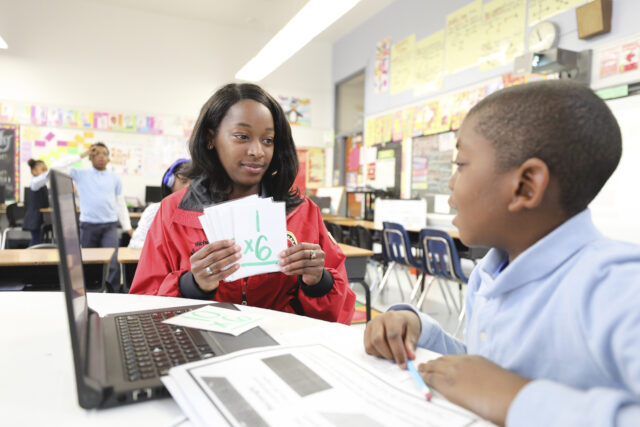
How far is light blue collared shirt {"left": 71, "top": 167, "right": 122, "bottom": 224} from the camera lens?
4.03 m

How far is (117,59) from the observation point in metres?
6.40

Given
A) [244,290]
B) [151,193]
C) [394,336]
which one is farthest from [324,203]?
[394,336]

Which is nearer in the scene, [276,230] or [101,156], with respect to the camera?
[276,230]

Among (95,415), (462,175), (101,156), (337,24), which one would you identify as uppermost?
(337,24)

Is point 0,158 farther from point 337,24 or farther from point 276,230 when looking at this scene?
point 276,230

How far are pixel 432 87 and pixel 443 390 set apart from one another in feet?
16.9

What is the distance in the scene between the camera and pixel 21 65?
5941 mm

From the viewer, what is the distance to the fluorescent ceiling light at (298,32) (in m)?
3.67

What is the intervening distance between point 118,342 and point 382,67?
243 inches

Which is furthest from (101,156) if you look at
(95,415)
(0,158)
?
(95,415)

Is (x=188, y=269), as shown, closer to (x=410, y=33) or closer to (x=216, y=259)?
(x=216, y=259)

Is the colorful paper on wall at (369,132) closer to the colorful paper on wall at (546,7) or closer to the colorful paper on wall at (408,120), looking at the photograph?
the colorful paper on wall at (408,120)

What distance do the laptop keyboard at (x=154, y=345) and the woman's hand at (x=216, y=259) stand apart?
122mm

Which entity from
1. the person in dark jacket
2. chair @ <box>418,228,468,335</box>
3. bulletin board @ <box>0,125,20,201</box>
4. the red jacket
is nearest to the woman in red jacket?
the red jacket
